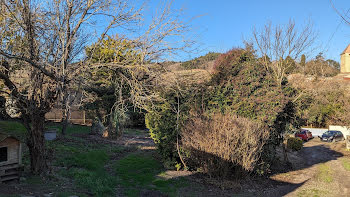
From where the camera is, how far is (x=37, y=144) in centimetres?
721

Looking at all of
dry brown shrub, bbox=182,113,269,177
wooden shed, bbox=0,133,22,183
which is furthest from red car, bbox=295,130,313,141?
wooden shed, bbox=0,133,22,183

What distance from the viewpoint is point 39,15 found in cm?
721

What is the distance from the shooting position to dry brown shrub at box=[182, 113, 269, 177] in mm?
8758

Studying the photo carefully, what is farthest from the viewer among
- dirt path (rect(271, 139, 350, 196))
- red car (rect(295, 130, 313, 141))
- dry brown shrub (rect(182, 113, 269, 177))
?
red car (rect(295, 130, 313, 141))

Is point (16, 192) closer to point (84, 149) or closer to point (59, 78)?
point (59, 78)

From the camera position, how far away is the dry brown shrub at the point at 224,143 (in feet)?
28.7

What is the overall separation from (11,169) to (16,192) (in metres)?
1.17

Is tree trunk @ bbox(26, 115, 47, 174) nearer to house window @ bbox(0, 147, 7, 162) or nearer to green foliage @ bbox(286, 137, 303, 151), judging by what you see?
house window @ bbox(0, 147, 7, 162)

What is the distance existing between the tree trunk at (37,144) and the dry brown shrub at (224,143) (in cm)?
454

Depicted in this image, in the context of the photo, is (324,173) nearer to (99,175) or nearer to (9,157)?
(99,175)

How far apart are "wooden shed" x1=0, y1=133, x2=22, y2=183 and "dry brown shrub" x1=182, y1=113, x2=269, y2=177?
5.13m

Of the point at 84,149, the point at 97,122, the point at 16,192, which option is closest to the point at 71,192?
the point at 16,192

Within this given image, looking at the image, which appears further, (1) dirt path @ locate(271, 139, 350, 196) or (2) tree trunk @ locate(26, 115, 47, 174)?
(1) dirt path @ locate(271, 139, 350, 196)

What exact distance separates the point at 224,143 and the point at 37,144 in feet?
18.2
